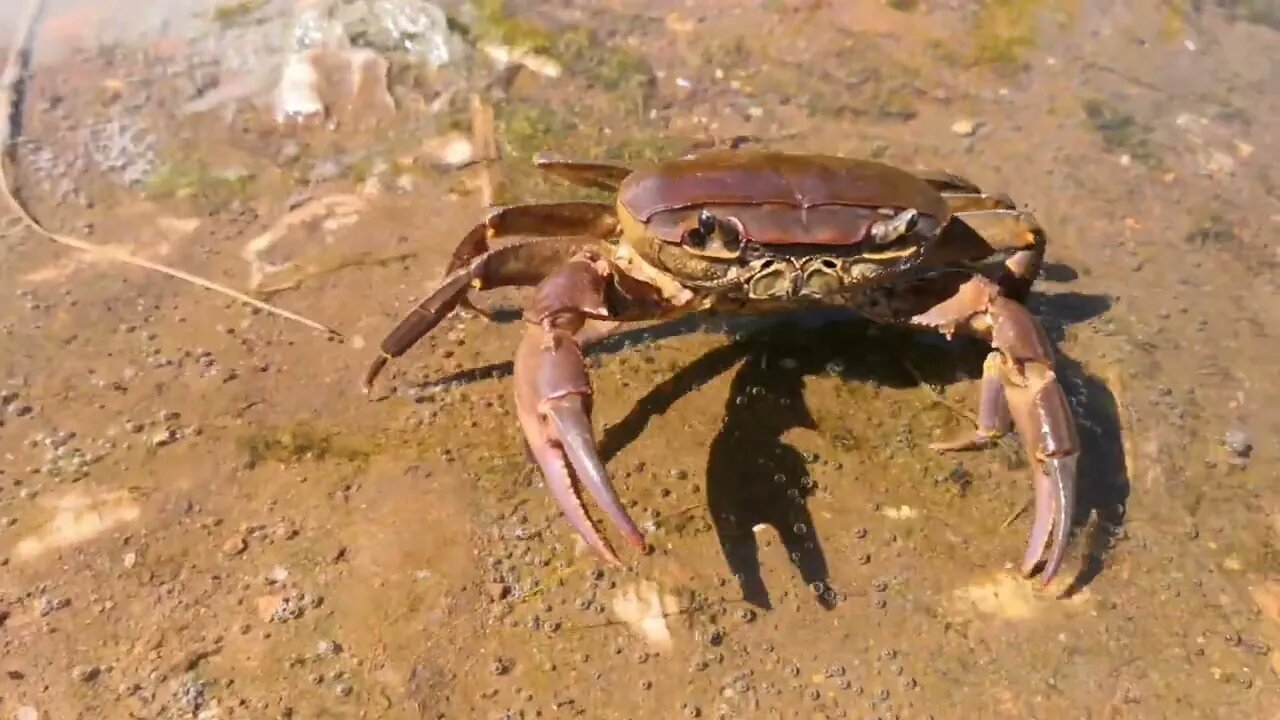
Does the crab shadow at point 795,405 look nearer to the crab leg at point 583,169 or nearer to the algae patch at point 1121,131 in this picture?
the crab leg at point 583,169

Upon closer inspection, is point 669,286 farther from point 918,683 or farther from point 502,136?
point 502,136

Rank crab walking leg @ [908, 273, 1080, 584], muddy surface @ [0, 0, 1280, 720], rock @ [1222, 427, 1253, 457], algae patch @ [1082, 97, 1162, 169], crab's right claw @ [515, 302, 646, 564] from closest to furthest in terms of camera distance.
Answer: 1. crab's right claw @ [515, 302, 646, 564]
2. muddy surface @ [0, 0, 1280, 720]
3. crab walking leg @ [908, 273, 1080, 584]
4. rock @ [1222, 427, 1253, 457]
5. algae patch @ [1082, 97, 1162, 169]

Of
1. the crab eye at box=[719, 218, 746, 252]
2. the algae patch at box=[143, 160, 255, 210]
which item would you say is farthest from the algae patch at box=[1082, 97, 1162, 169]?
Answer: the algae patch at box=[143, 160, 255, 210]

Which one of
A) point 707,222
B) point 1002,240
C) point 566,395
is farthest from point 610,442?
point 1002,240

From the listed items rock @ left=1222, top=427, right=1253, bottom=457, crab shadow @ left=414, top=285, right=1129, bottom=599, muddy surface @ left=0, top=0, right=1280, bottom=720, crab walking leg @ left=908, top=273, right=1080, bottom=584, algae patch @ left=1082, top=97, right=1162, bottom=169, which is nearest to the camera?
muddy surface @ left=0, top=0, right=1280, bottom=720

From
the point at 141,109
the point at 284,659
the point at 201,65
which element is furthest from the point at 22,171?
the point at 284,659

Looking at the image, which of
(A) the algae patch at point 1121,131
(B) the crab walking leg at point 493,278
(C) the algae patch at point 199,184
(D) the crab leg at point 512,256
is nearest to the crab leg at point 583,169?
(D) the crab leg at point 512,256

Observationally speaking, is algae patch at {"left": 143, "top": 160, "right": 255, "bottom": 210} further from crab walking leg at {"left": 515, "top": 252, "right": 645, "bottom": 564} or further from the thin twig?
crab walking leg at {"left": 515, "top": 252, "right": 645, "bottom": 564}

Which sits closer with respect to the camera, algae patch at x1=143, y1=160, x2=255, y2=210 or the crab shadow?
the crab shadow
